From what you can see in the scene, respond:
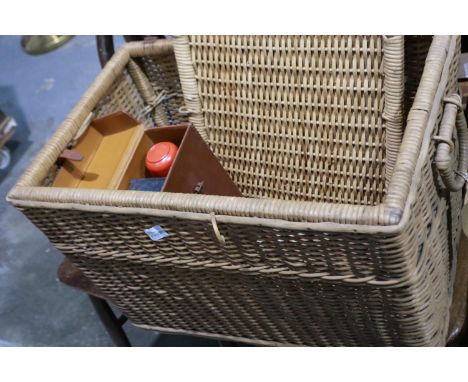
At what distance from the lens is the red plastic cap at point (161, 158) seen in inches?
41.8

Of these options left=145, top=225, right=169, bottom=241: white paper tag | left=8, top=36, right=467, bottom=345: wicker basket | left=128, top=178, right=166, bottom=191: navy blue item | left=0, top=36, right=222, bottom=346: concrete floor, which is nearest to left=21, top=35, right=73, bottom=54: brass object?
left=0, top=36, right=222, bottom=346: concrete floor

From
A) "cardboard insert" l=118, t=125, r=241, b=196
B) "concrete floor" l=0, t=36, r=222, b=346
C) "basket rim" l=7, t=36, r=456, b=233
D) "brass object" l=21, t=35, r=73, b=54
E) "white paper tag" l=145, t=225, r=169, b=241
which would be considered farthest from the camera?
"brass object" l=21, t=35, r=73, b=54

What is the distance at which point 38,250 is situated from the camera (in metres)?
1.91

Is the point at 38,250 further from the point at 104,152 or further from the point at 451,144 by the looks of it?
the point at 451,144

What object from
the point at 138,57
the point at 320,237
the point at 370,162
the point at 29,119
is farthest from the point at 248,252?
the point at 29,119

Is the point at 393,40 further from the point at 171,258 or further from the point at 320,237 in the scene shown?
the point at 171,258

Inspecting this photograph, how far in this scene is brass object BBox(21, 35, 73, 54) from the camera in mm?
2818

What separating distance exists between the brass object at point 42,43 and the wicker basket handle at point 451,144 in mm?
2371

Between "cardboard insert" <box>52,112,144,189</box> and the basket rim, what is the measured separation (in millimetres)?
81

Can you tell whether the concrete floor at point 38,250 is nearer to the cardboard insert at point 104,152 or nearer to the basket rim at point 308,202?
the cardboard insert at point 104,152

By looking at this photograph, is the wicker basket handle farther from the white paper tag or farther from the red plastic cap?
the red plastic cap

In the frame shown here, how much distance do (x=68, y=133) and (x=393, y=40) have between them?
0.59 metres

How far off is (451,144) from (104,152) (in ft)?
2.17

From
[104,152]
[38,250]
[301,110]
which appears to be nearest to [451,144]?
[301,110]
